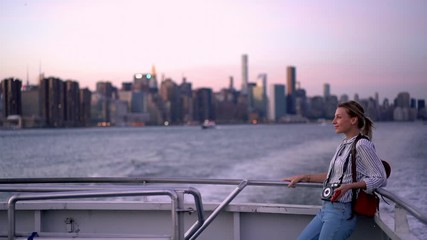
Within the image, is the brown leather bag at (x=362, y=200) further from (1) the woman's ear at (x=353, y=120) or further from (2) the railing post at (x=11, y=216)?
(2) the railing post at (x=11, y=216)

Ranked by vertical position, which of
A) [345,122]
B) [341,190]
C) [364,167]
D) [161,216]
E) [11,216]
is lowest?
[161,216]

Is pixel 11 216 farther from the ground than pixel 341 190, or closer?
closer

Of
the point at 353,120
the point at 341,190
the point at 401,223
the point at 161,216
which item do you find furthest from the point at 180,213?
the point at 161,216

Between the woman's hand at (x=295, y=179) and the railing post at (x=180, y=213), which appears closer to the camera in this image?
the railing post at (x=180, y=213)

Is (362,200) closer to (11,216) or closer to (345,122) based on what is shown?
(345,122)

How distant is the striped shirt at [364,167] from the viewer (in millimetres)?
3369

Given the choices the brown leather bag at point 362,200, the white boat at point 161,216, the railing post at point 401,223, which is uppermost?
the brown leather bag at point 362,200

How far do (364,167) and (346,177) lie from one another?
133mm

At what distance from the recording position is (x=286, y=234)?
4754mm

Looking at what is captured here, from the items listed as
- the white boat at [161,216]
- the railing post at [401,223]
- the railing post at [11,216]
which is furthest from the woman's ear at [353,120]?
the railing post at [11,216]

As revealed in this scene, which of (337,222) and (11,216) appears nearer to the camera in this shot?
(11,216)

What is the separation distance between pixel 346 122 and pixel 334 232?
2.35 feet

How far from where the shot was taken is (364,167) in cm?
344

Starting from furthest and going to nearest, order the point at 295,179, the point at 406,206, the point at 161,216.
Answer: the point at 161,216, the point at 295,179, the point at 406,206
